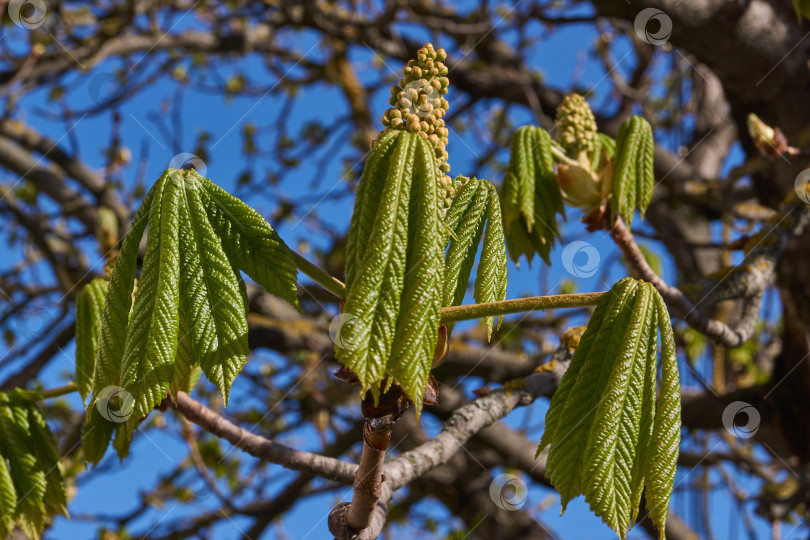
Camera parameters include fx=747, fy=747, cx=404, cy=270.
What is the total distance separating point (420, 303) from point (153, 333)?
0.94ft

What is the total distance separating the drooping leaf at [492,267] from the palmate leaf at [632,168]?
618 millimetres

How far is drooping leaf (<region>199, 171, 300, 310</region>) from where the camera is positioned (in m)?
0.88

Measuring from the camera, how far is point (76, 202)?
123 inches

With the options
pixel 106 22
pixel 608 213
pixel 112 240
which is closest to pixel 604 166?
pixel 608 213

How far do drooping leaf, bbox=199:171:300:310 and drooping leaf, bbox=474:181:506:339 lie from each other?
0.24m

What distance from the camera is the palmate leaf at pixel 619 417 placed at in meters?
0.82

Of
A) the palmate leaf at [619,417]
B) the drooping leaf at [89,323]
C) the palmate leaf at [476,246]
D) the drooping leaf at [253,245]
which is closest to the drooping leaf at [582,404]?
the palmate leaf at [619,417]

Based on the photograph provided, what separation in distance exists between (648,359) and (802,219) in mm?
1310

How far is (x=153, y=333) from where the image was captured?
0.79m

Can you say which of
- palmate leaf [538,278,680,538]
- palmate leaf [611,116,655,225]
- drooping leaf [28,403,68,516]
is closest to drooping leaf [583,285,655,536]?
palmate leaf [538,278,680,538]

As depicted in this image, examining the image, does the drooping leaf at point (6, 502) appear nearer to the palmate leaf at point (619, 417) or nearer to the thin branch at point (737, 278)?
the palmate leaf at point (619, 417)

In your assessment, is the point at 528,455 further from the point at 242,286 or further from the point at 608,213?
the point at 242,286

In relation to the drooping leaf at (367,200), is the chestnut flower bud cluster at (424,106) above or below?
above

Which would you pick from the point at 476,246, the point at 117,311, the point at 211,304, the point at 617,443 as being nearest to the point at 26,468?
the point at 117,311
